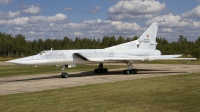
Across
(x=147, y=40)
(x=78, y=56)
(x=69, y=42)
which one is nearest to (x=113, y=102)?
(x=78, y=56)

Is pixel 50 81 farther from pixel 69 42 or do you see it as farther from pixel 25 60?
pixel 69 42

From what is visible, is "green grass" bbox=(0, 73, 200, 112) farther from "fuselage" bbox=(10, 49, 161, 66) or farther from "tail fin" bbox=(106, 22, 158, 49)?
"tail fin" bbox=(106, 22, 158, 49)

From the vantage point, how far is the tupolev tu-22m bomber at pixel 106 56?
2042 centimetres

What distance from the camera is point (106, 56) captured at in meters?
23.8

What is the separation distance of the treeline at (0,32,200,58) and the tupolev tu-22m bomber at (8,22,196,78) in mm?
51001

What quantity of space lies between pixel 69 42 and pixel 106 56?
4416 inches

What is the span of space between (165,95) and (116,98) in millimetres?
1982

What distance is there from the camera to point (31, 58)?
19.6m

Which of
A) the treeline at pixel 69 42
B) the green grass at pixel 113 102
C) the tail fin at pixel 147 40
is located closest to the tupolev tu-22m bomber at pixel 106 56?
the tail fin at pixel 147 40

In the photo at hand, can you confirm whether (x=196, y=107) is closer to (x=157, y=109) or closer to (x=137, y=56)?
(x=157, y=109)

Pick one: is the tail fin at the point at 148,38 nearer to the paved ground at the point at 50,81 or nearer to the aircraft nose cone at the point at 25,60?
the paved ground at the point at 50,81

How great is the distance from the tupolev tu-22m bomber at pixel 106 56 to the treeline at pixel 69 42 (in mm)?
51001

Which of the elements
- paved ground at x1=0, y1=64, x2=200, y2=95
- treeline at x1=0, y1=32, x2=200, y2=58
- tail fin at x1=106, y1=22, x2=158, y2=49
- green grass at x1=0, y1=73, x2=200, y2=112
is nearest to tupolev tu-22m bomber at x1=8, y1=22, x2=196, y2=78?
tail fin at x1=106, y1=22, x2=158, y2=49

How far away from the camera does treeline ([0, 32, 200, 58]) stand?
9600cm
